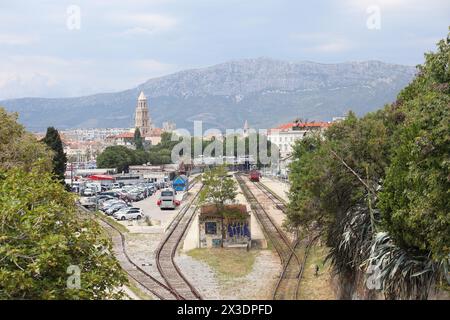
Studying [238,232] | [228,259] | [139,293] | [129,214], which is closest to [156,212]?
[129,214]

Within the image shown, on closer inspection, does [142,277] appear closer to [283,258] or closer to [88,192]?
[283,258]

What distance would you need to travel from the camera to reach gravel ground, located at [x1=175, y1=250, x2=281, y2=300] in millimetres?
22711

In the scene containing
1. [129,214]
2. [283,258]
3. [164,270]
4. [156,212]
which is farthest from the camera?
[156,212]

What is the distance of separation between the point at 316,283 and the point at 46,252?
53.8ft

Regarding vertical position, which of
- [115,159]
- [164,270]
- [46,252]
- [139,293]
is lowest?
[115,159]

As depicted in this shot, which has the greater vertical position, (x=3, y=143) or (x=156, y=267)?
(x=3, y=143)

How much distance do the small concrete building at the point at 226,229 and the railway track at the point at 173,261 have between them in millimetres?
1900

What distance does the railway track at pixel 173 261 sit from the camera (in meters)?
22.9

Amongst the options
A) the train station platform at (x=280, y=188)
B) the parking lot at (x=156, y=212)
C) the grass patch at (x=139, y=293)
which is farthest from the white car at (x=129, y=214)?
the grass patch at (x=139, y=293)

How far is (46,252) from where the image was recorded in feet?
34.3

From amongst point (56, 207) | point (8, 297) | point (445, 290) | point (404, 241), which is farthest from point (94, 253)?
point (404, 241)

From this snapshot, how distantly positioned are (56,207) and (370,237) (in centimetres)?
1282

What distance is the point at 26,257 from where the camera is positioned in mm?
10266
